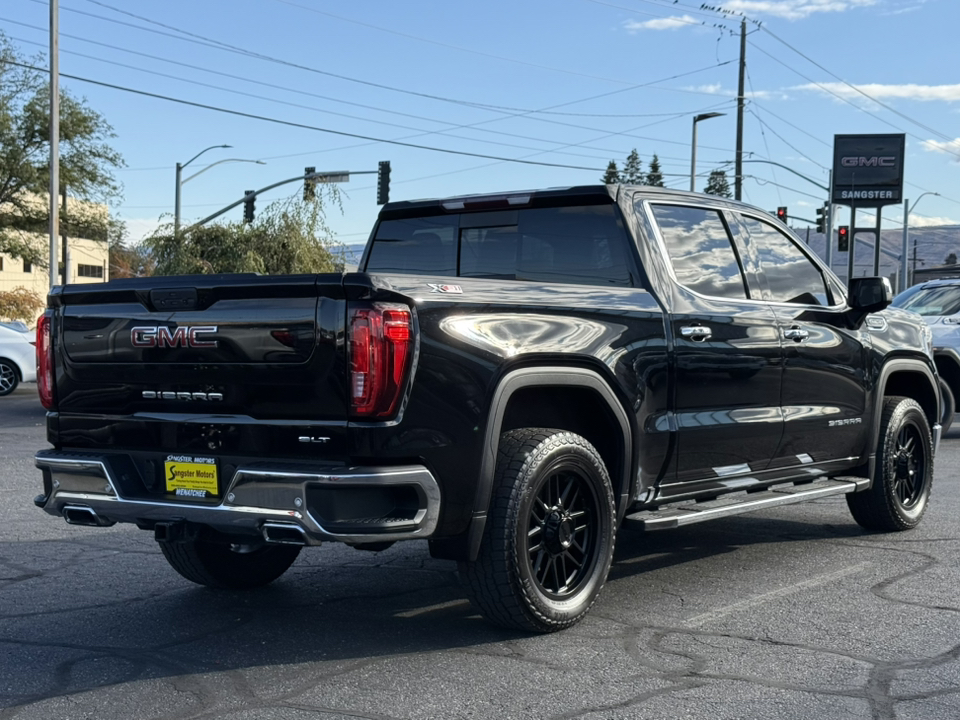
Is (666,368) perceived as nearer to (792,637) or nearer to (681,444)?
(681,444)

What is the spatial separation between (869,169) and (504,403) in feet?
220

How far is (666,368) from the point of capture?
5.89 metres

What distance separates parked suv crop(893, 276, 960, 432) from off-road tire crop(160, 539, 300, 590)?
331 inches

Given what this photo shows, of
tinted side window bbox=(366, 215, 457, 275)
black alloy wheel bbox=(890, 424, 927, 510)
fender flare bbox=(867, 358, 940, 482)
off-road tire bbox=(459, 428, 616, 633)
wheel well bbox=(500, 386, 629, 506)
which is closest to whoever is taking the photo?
off-road tire bbox=(459, 428, 616, 633)

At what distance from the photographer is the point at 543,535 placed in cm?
531

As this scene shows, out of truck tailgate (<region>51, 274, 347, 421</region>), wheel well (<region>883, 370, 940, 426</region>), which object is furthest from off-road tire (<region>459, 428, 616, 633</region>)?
wheel well (<region>883, 370, 940, 426</region>)

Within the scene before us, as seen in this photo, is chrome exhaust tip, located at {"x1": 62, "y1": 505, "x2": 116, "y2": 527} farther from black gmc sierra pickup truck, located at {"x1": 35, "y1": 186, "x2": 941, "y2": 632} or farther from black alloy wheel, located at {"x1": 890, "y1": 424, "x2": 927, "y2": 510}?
black alloy wheel, located at {"x1": 890, "y1": 424, "x2": 927, "y2": 510}

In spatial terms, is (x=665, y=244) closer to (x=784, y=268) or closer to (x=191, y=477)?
(x=784, y=268)

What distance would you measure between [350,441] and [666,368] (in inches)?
73.6

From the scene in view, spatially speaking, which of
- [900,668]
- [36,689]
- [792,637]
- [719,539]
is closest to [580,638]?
[792,637]

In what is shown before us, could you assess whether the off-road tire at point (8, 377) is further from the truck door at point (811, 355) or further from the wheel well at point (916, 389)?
the truck door at point (811, 355)

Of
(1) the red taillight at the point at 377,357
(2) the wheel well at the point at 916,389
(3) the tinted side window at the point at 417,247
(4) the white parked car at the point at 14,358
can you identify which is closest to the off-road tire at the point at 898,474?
(2) the wheel well at the point at 916,389

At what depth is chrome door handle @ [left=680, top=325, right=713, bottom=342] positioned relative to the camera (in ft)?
19.8

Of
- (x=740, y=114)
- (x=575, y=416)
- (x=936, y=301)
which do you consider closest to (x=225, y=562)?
(x=575, y=416)
